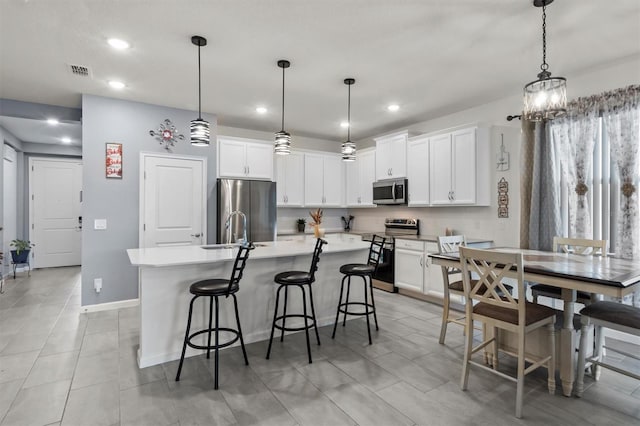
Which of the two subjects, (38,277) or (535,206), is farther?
(38,277)

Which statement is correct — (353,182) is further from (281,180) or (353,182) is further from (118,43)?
(118,43)

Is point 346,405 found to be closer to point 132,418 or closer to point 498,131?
point 132,418

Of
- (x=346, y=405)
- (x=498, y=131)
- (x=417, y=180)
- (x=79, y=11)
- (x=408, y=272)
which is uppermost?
(x=79, y=11)

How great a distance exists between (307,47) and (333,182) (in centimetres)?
360

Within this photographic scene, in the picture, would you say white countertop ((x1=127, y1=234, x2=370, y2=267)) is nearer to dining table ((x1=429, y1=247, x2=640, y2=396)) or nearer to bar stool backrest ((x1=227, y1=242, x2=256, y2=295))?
bar stool backrest ((x1=227, y1=242, x2=256, y2=295))

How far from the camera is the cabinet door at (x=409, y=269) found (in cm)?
475

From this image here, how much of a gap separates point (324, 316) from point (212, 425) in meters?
1.91

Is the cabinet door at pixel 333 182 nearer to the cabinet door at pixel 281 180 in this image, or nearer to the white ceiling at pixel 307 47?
the cabinet door at pixel 281 180

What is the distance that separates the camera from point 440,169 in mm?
4801

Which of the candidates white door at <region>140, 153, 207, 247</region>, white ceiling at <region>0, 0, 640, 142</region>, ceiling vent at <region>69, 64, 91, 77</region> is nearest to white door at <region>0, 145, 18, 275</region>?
white ceiling at <region>0, 0, 640, 142</region>

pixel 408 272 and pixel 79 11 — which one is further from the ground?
pixel 79 11

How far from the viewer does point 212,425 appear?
2010mm

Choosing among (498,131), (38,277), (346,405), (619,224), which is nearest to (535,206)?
(619,224)

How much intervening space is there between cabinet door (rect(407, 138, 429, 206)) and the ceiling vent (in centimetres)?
417
